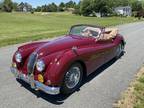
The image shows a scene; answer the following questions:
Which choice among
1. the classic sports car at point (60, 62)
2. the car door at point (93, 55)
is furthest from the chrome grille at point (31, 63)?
the car door at point (93, 55)

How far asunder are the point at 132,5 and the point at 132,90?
344 feet

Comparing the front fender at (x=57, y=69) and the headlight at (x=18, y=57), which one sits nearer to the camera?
the front fender at (x=57, y=69)

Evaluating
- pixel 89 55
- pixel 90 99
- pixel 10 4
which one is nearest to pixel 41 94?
pixel 90 99

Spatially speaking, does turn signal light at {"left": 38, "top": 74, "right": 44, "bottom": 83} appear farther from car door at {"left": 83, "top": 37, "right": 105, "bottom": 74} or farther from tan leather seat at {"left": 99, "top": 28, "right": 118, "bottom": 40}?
tan leather seat at {"left": 99, "top": 28, "right": 118, "bottom": 40}

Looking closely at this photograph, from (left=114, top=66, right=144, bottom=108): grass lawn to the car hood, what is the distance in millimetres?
1539

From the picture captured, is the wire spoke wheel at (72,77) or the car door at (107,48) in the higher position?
the car door at (107,48)

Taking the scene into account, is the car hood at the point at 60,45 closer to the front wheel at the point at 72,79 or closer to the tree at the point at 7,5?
the front wheel at the point at 72,79

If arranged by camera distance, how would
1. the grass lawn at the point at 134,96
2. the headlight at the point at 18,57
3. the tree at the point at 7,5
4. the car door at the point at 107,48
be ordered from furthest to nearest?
1. the tree at the point at 7,5
2. the car door at the point at 107,48
3. the headlight at the point at 18,57
4. the grass lawn at the point at 134,96

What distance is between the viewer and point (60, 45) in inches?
215

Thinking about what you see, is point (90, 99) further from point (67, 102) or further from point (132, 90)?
point (132, 90)

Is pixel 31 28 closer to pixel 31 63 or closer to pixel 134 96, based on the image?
pixel 31 63

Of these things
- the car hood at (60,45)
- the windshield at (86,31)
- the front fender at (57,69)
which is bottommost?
the front fender at (57,69)

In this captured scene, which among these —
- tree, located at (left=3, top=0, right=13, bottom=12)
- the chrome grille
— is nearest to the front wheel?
the chrome grille

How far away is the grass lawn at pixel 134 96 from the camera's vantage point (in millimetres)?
4596
